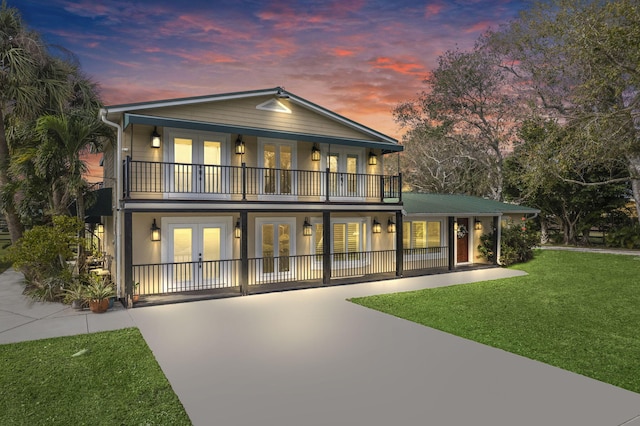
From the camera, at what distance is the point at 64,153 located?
11445mm

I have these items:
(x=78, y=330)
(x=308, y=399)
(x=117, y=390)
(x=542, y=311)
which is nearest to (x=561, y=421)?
(x=308, y=399)

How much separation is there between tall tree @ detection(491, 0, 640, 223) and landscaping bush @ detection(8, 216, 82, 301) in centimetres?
1633

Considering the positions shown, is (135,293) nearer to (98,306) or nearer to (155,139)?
(98,306)

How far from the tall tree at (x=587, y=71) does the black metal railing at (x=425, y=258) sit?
5259mm

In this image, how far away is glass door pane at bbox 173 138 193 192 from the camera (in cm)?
1252

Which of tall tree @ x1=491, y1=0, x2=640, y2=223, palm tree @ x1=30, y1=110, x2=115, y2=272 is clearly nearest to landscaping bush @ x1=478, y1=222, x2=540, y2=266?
tall tree @ x1=491, y1=0, x2=640, y2=223

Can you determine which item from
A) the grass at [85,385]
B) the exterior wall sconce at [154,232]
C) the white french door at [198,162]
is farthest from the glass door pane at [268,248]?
the grass at [85,385]

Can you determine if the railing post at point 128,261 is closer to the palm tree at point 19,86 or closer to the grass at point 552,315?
the palm tree at point 19,86

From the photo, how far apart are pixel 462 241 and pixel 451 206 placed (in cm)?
205

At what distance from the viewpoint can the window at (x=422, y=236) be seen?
17.6 metres

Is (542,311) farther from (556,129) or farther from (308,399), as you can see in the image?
(556,129)

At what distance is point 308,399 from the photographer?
5.37 metres

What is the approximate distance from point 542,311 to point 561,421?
6563 mm

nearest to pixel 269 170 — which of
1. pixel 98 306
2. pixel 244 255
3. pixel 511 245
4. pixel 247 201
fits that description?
pixel 247 201
